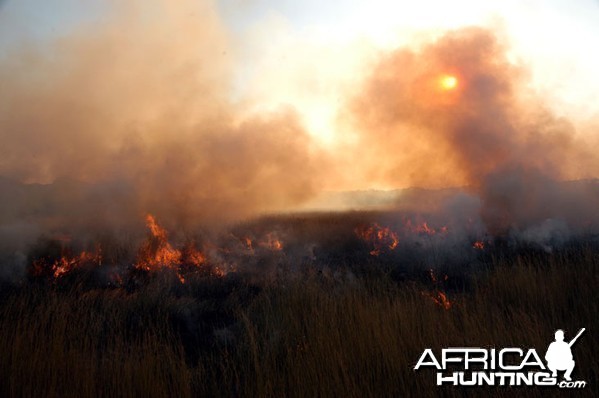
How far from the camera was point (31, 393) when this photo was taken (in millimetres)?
3525

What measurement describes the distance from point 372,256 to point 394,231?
9.20 feet

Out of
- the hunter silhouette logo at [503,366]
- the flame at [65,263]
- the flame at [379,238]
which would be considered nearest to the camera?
the hunter silhouette logo at [503,366]

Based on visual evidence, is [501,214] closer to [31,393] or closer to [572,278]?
[572,278]

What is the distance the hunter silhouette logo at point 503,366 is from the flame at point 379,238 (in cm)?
785

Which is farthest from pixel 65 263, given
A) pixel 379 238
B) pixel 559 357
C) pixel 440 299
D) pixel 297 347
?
pixel 559 357

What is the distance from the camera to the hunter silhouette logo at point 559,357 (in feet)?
11.1

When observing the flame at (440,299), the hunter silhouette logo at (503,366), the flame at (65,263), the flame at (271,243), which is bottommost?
the hunter silhouette logo at (503,366)

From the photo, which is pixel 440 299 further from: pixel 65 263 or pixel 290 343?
pixel 65 263

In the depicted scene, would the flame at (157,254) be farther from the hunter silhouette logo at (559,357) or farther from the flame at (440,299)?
the hunter silhouette logo at (559,357)

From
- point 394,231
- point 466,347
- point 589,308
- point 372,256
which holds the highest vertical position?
point 394,231

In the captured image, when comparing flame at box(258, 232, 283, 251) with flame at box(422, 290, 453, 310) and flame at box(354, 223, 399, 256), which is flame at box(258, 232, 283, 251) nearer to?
flame at box(354, 223, 399, 256)

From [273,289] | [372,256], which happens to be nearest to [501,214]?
[372,256]

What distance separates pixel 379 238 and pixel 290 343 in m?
9.22

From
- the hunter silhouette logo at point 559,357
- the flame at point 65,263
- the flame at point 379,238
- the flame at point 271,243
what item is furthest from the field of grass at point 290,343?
the flame at point 271,243
